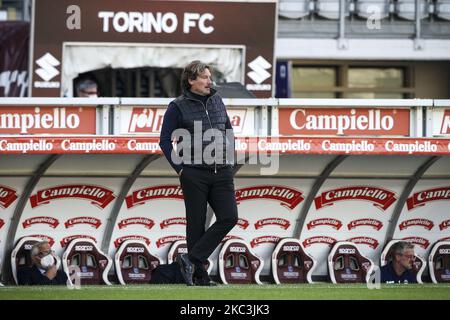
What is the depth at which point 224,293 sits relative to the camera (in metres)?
10.1

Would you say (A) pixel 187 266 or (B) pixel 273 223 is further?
(B) pixel 273 223

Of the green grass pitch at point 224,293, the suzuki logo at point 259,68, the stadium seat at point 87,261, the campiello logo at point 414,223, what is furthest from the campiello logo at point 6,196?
the suzuki logo at point 259,68

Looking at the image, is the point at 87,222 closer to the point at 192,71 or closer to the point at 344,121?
the point at 344,121

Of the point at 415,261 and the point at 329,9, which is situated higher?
the point at 329,9

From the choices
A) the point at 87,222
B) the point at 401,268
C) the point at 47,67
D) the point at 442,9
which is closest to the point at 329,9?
the point at 442,9

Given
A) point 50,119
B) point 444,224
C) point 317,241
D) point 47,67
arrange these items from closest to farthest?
1. point 50,119
2. point 317,241
3. point 444,224
4. point 47,67

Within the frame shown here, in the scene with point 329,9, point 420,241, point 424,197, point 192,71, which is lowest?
point 420,241

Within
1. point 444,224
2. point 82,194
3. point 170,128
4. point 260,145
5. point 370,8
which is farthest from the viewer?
point 370,8

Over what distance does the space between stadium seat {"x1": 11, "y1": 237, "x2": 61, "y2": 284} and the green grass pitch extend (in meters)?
1.52

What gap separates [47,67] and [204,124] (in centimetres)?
1105

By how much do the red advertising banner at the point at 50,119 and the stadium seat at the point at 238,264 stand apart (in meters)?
1.90

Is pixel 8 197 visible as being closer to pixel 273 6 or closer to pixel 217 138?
pixel 217 138

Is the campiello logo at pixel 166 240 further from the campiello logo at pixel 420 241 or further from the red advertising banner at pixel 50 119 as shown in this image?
the campiello logo at pixel 420 241
